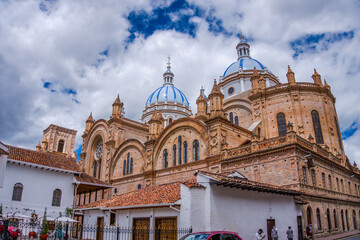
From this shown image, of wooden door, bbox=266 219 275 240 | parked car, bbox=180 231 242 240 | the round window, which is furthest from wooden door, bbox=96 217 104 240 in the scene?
the round window

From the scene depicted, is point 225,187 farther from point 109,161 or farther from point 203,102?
point 109,161

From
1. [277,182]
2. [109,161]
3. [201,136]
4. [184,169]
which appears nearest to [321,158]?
[277,182]

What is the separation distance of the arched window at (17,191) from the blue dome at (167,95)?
124ft

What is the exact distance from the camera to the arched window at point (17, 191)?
23094mm

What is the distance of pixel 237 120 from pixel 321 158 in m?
15.5

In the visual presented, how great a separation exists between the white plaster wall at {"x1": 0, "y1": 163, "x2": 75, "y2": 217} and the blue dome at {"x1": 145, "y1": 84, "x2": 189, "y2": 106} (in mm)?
35100

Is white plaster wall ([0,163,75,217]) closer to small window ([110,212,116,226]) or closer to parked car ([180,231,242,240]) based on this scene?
small window ([110,212,116,226])

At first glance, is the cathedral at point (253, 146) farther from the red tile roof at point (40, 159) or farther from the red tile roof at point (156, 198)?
the red tile roof at point (40, 159)

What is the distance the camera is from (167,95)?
59781mm

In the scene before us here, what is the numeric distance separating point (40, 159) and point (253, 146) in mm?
19235

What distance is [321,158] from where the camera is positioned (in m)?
25.9

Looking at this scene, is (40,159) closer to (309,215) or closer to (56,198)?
(56,198)

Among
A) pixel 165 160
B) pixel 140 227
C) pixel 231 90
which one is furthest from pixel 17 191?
pixel 231 90

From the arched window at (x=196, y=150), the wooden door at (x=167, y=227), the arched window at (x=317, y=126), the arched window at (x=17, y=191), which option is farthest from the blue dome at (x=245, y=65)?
the arched window at (x=17, y=191)
